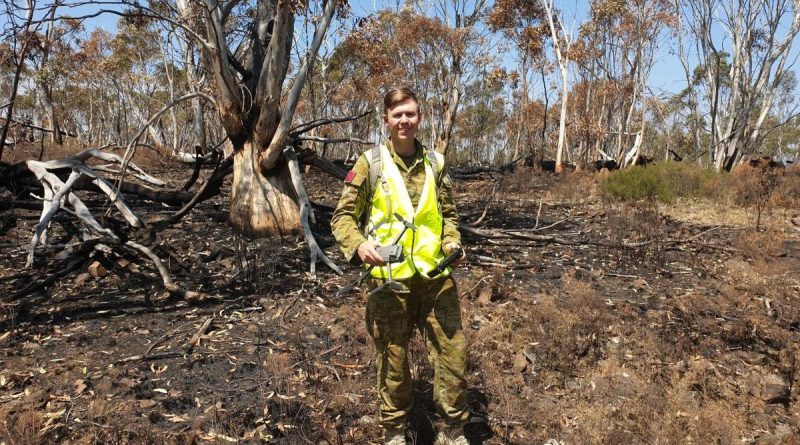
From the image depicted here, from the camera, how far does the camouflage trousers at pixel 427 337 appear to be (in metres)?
2.43

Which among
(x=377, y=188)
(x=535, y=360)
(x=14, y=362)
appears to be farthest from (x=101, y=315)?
(x=535, y=360)

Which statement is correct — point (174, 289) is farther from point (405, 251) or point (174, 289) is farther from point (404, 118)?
point (404, 118)

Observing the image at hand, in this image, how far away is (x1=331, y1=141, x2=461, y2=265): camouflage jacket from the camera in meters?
2.35

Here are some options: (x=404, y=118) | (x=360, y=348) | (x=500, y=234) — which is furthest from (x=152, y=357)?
(x=500, y=234)

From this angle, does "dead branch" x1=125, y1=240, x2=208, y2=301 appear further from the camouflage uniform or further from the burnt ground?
the camouflage uniform

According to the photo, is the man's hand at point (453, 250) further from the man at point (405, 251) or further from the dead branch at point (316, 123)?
the dead branch at point (316, 123)

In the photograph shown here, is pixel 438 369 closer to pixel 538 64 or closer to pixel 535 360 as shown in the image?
pixel 535 360

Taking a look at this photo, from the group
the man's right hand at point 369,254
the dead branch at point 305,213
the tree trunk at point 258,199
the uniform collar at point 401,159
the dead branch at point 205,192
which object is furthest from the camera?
the tree trunk at point 258,199

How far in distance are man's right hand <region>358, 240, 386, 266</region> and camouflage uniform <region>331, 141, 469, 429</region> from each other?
5.4 inches

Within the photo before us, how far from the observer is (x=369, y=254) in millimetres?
2225

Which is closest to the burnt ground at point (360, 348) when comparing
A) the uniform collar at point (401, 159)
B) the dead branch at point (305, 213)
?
the dead branch at point (305, 213)

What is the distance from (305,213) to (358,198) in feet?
9.08

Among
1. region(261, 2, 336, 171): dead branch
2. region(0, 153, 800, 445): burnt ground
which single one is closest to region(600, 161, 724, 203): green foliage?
region(0, 153, 800, 445): burnt ground

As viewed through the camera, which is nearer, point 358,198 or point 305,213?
point 358,198
